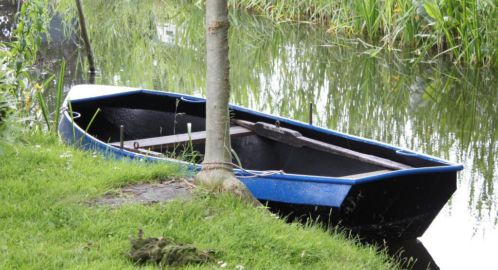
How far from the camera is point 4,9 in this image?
2008cm

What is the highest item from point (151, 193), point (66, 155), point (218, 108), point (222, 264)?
point (218, 108)

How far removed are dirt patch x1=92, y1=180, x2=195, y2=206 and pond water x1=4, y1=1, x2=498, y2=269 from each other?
2.09 m

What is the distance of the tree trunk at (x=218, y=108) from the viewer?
5.53 meters

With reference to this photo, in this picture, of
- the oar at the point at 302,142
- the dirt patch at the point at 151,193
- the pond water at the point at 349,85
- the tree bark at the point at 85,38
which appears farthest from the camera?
the tree bark at the point at 85,38

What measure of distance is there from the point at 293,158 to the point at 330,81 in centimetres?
665

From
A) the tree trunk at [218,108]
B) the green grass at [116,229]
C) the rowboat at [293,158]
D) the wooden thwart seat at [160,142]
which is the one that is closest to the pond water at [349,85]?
the rowboat at [293,158]

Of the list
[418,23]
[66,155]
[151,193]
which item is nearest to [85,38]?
[66,155]

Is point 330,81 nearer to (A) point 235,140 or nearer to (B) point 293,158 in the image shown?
(A) point 235,140

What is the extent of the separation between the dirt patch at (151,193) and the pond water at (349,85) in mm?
2091

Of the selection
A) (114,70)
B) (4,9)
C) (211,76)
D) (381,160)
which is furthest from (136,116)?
(4,9)

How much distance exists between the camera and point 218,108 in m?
5.62

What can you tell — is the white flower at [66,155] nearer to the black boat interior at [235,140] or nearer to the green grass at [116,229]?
the green grass at [116,229]

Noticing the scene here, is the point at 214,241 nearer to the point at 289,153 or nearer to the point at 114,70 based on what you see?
the point at 289,153

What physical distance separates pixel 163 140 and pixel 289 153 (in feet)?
3.66
